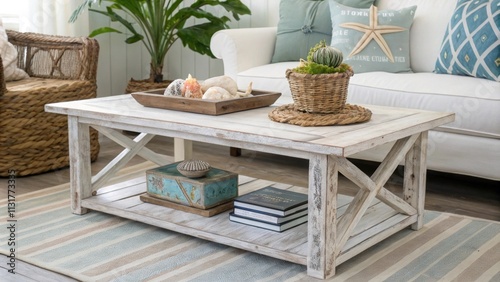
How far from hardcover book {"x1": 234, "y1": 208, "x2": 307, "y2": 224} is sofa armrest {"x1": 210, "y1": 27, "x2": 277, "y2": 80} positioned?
4.33ft

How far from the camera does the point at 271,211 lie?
2174 millimetres

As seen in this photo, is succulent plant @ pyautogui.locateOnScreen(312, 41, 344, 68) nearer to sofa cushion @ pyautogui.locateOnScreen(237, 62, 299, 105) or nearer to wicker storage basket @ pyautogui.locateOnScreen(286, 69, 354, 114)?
wicker storage basket @ pyautogui.locateOnScreen(286, 69, 354, 114)

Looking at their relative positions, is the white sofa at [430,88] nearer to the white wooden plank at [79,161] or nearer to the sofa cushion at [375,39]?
the sofa cushion at [375,39]

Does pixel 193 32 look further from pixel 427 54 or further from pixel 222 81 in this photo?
pixel 222 81

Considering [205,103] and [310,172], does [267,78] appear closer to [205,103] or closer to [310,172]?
[205,103]

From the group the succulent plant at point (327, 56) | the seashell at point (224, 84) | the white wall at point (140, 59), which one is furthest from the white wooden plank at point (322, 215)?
the white wall at point (140, 59)

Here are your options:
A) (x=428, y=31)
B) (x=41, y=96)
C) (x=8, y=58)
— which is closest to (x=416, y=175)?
(x=428, y=31)

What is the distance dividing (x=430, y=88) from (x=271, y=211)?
1.01 m

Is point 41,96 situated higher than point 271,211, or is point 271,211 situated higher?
point 41,96

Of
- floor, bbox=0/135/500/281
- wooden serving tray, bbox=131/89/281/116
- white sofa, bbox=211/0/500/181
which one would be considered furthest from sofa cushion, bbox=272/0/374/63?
wooden serving tray, bbox=131/89/281/116

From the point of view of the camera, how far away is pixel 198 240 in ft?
7.52

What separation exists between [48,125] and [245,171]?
0.89m

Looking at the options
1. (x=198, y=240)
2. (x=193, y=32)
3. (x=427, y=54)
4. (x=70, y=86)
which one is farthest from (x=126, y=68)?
(x=198, y=240)

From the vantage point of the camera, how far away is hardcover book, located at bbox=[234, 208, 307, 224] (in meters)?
2.15
